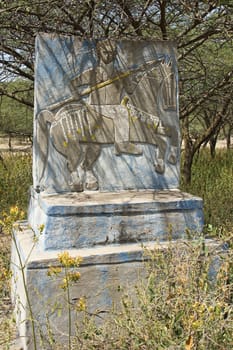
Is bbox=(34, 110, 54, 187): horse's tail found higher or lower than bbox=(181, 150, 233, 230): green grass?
higher

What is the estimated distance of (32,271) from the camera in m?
2.87

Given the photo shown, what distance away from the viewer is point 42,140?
332 centimetres

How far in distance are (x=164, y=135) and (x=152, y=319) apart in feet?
4.72

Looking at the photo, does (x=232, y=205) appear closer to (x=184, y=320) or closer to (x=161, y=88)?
(x=161, y=88)

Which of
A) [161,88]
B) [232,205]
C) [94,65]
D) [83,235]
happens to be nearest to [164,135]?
[161,88]

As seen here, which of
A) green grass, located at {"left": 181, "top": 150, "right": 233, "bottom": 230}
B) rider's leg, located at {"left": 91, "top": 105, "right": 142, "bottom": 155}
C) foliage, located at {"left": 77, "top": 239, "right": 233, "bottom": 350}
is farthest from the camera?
green grass, located at {"left": 181, "top": 150, "right": 233, "bottom": 230}

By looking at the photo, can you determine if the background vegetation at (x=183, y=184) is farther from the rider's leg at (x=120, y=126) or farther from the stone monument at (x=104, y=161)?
the rider's leg at (x=120, y=126)

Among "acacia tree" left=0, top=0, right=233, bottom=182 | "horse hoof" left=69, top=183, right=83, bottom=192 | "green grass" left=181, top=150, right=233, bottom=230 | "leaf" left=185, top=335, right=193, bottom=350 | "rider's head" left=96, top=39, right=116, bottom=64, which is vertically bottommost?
"leaf" left=185, top=335, right=193, bottom=350

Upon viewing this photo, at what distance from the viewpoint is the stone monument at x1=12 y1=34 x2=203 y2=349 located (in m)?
3.06

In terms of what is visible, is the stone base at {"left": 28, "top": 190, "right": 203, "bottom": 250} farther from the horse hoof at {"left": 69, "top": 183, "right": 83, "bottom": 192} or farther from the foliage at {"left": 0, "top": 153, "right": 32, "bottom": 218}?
the foliage at {"left": 0, "top": 153, "right": 32, "bottom": 218}

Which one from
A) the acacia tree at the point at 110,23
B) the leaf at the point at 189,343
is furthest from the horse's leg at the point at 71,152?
the leaf at the point at 189,343

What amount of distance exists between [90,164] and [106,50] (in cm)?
79

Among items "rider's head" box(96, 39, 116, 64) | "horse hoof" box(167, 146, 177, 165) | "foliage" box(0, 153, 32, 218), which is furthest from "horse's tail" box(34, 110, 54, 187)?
"foliage" box(0, 153, 32, 218)

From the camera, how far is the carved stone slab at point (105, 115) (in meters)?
3.31
